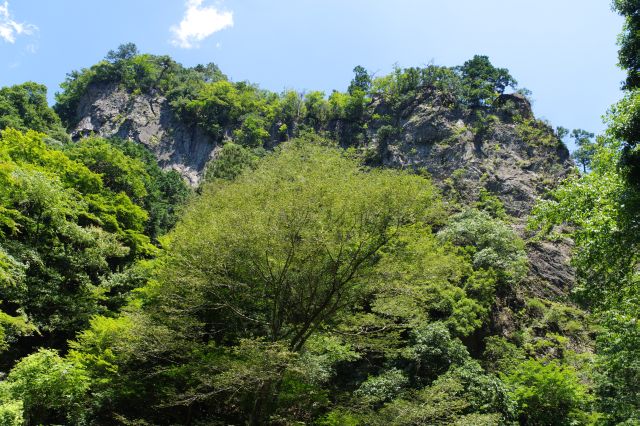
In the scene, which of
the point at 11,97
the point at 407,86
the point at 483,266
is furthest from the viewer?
the point at 407,86

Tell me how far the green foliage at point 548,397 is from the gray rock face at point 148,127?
35.5 metres

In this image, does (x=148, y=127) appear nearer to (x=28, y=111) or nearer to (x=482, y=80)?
(x=28, y=111)

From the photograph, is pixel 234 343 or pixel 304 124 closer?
pixel 234 343

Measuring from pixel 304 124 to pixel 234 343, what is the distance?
1343 inches

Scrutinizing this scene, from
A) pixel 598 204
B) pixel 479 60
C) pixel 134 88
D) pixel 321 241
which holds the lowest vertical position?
pixel 321 241

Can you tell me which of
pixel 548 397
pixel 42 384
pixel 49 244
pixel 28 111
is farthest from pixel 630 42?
pixel 28 111

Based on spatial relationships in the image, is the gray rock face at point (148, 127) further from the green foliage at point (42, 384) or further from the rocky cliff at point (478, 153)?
the green foliage at point (42, 384)

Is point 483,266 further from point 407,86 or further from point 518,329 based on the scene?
point 407,86

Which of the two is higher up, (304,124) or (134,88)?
(134,88)

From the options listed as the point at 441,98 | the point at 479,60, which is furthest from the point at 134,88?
the point at 479,60

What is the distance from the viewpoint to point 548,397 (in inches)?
585

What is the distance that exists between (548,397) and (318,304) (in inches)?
352

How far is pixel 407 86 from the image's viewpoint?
4238cm

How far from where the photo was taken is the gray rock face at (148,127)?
45656 millimetres
